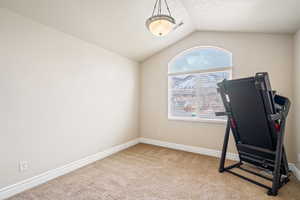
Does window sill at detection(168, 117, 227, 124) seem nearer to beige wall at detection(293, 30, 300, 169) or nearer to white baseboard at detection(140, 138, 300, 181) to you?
white baseboard at detection(140, 138, 300, 181)

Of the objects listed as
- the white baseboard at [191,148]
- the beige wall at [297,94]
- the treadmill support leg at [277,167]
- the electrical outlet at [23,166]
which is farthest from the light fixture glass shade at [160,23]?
the white baseboard at [191,148]

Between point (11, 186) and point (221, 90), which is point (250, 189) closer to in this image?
point (221, 90)

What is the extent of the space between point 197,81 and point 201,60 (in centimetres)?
53

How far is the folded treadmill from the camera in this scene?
204 centimetres

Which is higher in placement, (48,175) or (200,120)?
(200,120)

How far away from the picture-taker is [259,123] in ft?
7.37

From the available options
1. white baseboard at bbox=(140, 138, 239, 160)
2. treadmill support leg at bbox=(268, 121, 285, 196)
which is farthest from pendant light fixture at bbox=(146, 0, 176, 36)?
white baseboard at bbox=(140, 138, 239, 160)

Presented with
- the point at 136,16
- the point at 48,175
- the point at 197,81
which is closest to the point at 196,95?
the point at 197,81

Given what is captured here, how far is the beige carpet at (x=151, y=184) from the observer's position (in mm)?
1964

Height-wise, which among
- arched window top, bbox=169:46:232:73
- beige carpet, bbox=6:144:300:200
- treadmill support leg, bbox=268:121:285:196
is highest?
arched window top, bbox=169:46:232:73

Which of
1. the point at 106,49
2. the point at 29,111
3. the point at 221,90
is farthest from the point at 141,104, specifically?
the point at 29,111

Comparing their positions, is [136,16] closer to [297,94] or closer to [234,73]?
[234,73]

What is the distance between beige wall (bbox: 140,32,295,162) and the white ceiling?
0.24m

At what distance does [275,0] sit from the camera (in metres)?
1.92
